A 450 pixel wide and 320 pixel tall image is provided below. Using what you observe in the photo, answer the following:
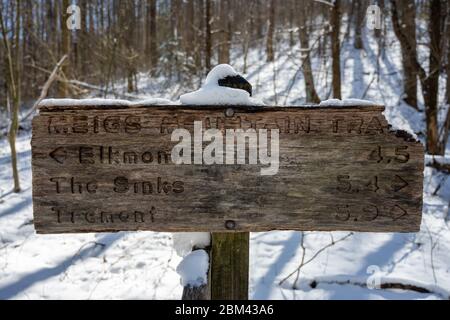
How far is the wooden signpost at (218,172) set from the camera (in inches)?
45.4

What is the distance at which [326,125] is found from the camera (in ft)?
3.81

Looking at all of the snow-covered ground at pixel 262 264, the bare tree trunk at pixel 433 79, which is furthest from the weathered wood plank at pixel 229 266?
the bare tree trunk at pixel 433 79

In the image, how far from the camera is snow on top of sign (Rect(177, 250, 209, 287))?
1.17m

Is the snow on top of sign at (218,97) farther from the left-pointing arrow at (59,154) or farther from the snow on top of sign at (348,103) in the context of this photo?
the left-pointing arrow at (59,154)

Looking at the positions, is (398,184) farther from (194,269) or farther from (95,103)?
(95,103)

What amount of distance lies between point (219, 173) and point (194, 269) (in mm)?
351

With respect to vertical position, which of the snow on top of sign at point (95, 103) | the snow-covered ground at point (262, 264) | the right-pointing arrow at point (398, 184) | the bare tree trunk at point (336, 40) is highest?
the bare tree trunk at point (336, 40)

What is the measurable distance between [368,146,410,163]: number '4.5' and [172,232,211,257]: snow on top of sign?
661mm

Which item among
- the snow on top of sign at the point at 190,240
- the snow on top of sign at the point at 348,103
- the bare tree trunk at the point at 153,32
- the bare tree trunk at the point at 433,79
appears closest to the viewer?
the snow on top of sign at the point at 348,103

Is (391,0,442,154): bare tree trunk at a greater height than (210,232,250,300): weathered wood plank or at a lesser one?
greater

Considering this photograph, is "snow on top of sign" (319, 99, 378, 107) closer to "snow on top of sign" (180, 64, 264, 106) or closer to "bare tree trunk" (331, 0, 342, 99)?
"snow on top of sign" (180, 64, 264, 106)

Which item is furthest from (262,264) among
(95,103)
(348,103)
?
(95,103)

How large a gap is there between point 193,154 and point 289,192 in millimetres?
351

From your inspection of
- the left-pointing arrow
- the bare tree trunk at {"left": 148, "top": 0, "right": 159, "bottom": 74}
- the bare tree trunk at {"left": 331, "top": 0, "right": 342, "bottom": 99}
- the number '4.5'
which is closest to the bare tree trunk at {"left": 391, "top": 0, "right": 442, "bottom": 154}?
the bare tree trunk at {"left": 331, "top": 0, "right": 342, "bottom": 99}
